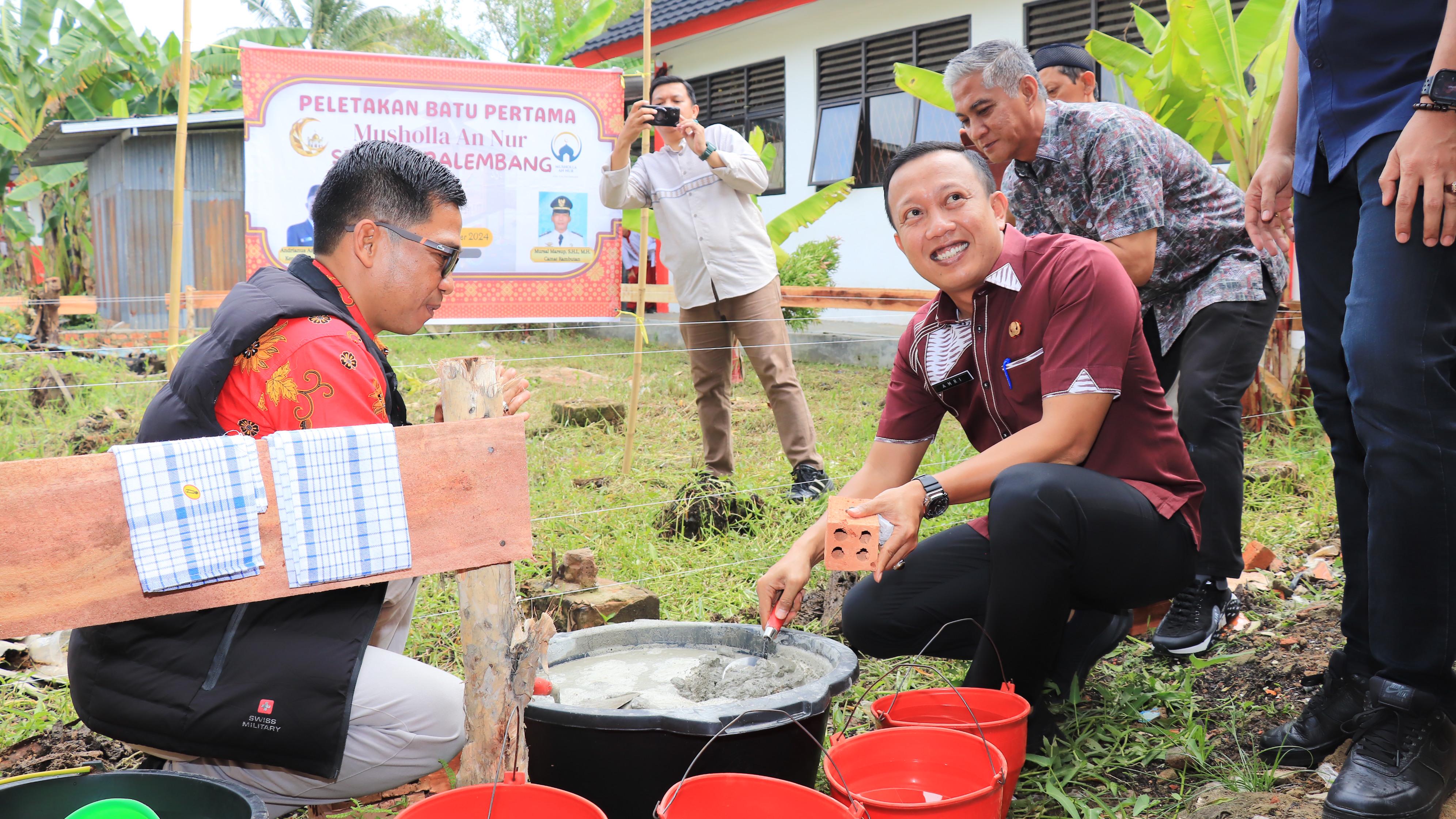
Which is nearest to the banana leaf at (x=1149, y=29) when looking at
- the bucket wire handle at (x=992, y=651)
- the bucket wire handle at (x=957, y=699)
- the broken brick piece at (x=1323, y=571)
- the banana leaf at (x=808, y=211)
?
the banana leaf at (x=808, y=211)

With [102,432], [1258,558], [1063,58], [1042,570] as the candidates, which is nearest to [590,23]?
[102,432]

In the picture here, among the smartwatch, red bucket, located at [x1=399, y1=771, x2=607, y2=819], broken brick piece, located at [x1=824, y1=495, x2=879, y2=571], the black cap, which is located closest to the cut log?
the black cap

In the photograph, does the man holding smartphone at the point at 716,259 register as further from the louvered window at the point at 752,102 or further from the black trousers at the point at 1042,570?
the louvered window at the point at 752,102

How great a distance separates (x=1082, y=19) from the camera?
26.2ft

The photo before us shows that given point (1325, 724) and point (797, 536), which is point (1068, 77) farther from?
point (1325, 724)

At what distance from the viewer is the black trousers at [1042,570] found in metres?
2.18

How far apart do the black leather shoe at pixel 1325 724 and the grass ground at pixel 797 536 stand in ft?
0.25

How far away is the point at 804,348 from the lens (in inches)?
415

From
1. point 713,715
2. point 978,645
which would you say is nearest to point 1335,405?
point 978,645

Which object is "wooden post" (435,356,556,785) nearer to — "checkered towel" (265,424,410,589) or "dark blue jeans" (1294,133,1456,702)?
"checkered towel" (265,424,410,589)

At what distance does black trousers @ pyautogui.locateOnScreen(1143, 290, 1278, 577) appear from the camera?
3068 mm

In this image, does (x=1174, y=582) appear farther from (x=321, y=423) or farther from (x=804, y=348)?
(x=804, y=348)

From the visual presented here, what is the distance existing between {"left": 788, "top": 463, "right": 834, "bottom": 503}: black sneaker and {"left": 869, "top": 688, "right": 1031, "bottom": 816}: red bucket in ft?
8.20

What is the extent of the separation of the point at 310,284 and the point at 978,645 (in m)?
1.67
